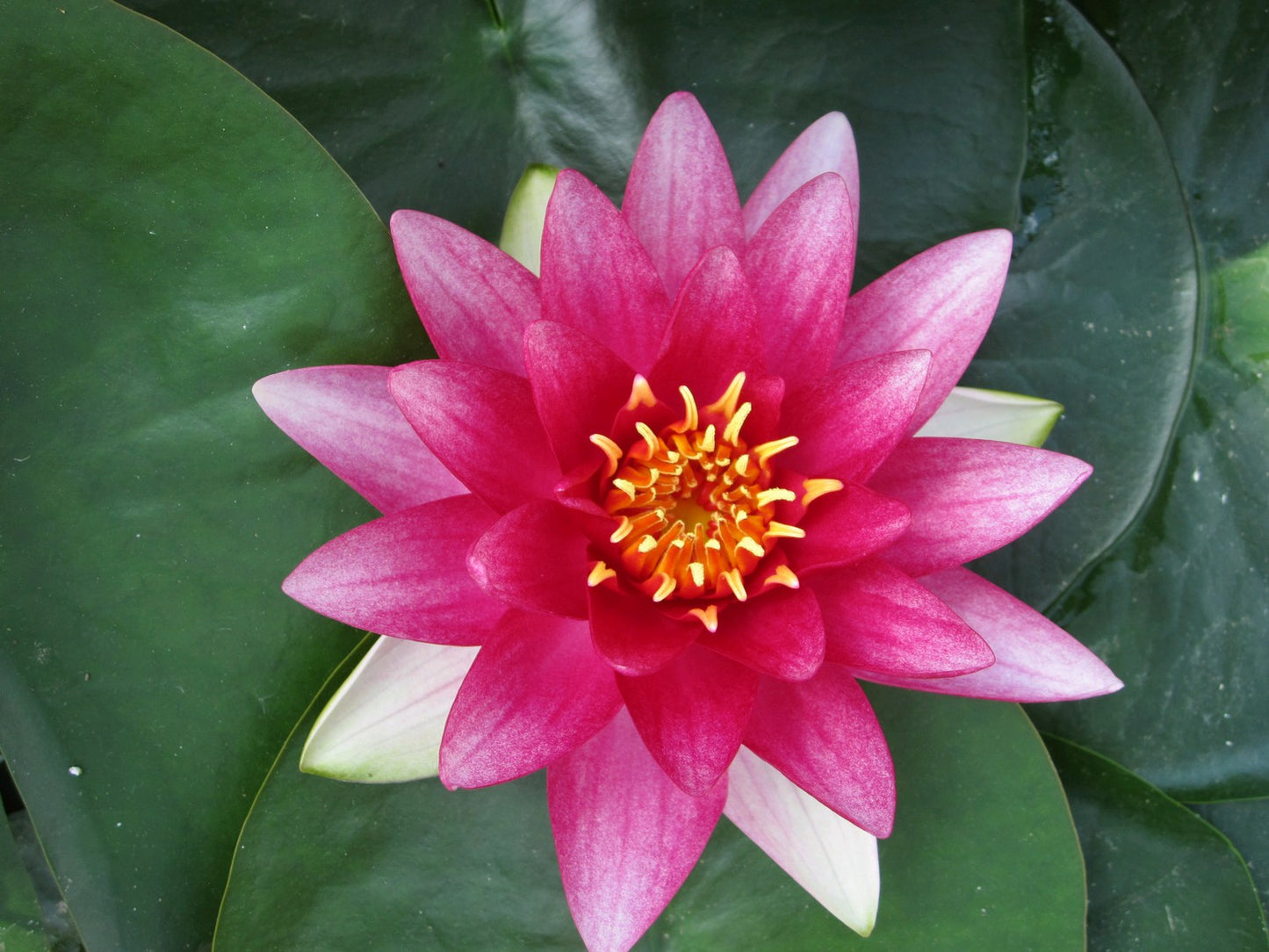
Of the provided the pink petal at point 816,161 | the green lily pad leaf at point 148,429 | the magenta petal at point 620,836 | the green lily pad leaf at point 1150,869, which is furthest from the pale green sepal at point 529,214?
the green lily pad leaf at point 1150,869

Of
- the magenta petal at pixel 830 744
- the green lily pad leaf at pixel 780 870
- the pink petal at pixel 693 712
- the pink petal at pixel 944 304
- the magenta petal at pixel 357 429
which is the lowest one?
the green lily pad leaf at pixel 780 870

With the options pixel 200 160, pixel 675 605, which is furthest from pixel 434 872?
pixel 200 160

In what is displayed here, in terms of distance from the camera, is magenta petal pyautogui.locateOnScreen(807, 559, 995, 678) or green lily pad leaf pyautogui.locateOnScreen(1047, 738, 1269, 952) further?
green lily pad leaf pyautogui.locateOnScreen(1047, 738, 1269, 952)

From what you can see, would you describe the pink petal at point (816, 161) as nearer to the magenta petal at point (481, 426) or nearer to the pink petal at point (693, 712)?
the magenta petal at point (481, 426)

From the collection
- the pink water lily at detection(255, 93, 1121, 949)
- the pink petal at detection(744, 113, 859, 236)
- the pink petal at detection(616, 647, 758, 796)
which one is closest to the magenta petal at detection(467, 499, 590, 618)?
the pink water lily at detection(255, 93, 1121, 949)

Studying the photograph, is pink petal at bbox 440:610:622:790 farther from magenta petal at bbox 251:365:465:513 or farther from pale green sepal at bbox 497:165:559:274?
pale green sepal at bbox 497:165:559:274

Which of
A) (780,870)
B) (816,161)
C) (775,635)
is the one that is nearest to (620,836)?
(775,635)
